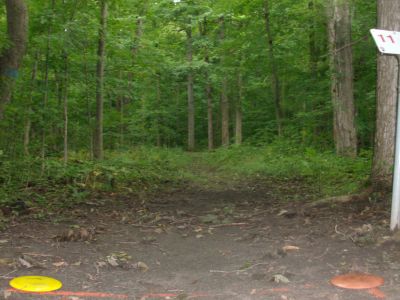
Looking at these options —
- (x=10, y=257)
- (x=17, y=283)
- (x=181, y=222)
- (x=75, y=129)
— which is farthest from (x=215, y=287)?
(x=75, y=129)

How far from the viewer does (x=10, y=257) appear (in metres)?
5.29

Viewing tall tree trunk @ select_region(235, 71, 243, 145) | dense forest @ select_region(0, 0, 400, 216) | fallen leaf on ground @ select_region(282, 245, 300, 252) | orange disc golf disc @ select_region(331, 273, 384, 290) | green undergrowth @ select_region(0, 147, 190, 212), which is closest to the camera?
orange disc golf disc @ select_region(331, 273, 384, 290)

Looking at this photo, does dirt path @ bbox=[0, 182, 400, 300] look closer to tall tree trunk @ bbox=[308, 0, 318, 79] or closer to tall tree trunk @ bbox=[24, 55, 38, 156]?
tall tree trunk @ bbox=[24, 55, 38, 156]

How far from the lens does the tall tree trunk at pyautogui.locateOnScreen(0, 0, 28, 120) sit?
8.98 meters

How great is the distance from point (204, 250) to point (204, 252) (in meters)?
0.09

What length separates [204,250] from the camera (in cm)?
591

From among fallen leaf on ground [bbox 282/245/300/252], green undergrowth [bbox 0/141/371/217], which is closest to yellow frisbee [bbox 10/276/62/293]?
fallen leaf on ground [bbox 282/245/300/252]

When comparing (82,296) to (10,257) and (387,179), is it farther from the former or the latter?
(387,179)

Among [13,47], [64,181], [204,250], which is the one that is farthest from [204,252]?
[13,47]

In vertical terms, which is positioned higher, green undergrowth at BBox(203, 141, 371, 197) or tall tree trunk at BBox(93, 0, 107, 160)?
tall tree trunk at BBox(93, 0, 107, 160)

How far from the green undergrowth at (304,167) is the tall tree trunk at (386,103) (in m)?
0.62

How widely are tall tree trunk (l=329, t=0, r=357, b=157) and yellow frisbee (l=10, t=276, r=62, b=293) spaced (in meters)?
11.1

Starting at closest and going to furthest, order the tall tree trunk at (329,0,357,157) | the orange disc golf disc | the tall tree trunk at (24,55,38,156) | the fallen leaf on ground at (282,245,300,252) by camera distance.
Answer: the orange disc golf disc → the fallen leaf on ground at (282,245,300,252) → the tall tree trunk at (24,55,38,156) → the tall tree trunk at (329,0,357,157)

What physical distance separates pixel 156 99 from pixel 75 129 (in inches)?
766
